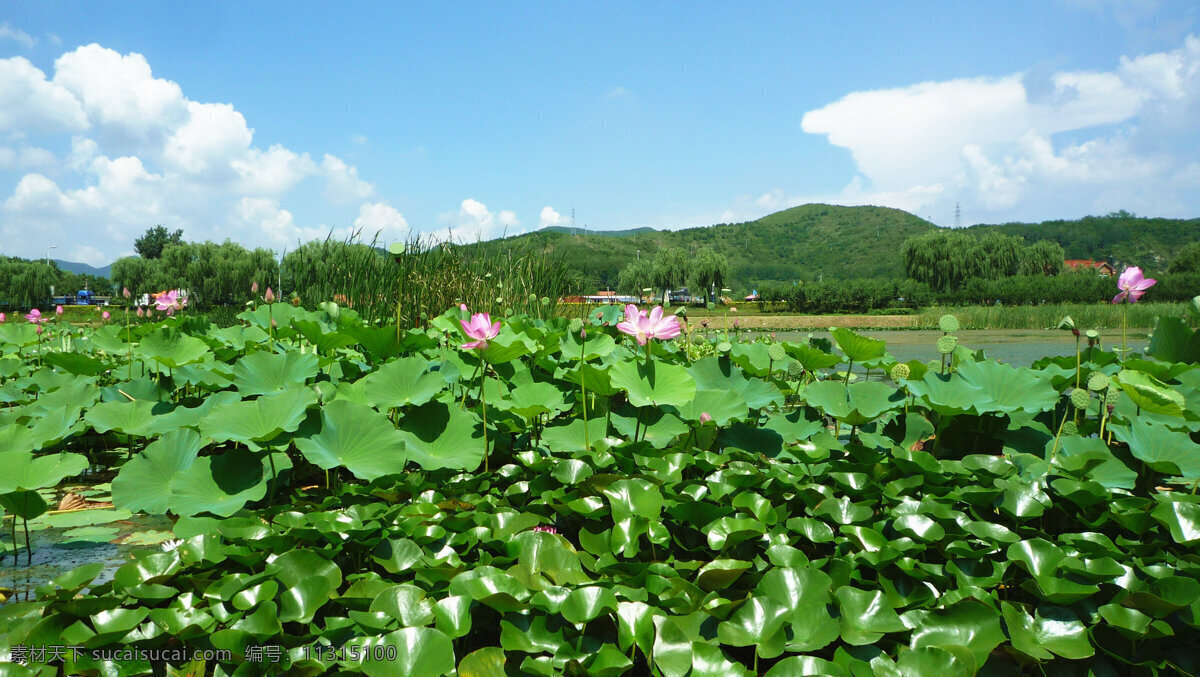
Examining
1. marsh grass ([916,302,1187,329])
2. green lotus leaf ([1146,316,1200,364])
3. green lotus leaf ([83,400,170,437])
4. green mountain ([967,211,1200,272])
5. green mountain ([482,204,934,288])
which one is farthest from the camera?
green mountain ([482,204,934,288])

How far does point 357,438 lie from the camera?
146 cm

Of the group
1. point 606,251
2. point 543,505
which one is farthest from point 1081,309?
point 606,251

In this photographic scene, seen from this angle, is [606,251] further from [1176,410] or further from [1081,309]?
[1176,410]

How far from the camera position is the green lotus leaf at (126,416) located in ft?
5.48

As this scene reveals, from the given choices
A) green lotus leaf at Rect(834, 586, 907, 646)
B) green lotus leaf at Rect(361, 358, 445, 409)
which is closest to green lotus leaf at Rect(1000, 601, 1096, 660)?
green lotus leaf at Rect(834, 586, 907, 646)

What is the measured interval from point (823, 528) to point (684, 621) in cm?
38

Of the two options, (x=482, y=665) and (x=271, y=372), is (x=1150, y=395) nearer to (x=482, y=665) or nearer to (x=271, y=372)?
(x=482, y=665)

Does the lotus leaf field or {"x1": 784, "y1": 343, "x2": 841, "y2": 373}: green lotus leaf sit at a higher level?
{"x1": 784, "y1": 343, "x2": 841, "y2": 373}: green lotus leaf

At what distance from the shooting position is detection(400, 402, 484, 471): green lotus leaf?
159 cm

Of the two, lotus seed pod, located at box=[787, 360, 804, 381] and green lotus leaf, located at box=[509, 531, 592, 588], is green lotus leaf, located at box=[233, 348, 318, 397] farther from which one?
lotus seed pod, located at box=[787, 360, 804, 381]

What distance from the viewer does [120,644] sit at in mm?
901

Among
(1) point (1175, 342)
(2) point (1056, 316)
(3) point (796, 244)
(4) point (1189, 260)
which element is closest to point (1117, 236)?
(3) point (796, 244)

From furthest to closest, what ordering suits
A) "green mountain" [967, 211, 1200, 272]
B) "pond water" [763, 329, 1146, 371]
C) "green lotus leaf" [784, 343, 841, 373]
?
"green mountain" [967, 211, 1200, 272], "pond water" [763, 329, 1146, 371], "green lotus leaf" [784, 343, 841, 373]

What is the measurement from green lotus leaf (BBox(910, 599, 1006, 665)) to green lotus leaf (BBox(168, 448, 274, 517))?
4.22 ft
